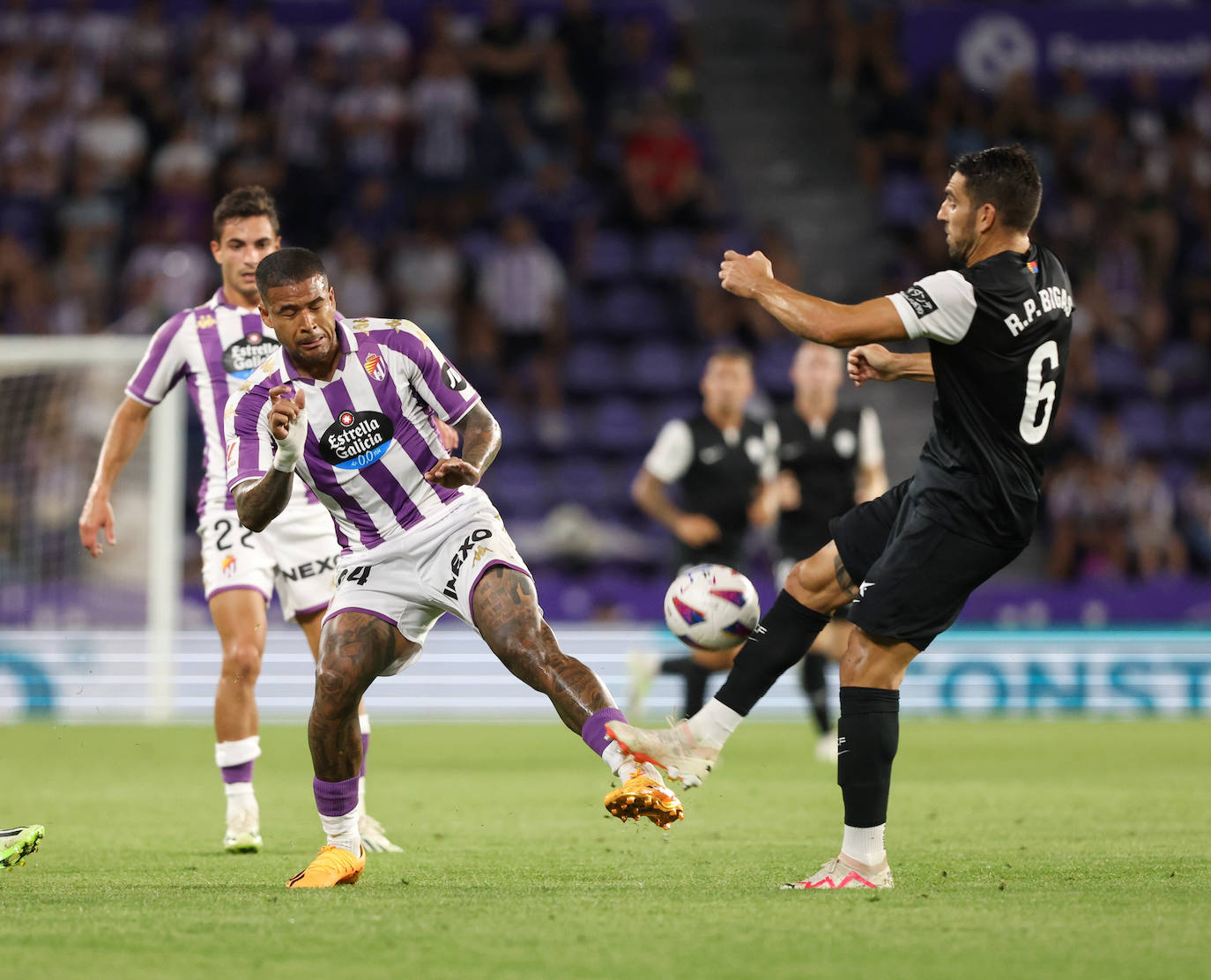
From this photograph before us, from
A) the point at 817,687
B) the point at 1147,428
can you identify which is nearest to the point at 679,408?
the point at 1147,428

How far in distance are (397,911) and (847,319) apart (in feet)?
6.99

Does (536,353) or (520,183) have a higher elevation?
(520,183)

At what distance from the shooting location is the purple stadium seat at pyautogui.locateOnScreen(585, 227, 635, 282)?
17.2m

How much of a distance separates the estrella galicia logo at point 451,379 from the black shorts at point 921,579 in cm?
151

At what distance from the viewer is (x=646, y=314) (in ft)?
55.5

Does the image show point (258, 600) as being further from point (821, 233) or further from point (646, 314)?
point (821, 233)

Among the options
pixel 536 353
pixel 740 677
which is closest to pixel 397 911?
pixel 740 677

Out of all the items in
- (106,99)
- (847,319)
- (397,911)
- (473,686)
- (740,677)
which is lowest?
(473,686)

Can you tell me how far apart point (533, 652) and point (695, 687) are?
5.22m

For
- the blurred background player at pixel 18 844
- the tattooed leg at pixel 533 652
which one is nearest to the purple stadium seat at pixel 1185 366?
the tattooed leg at pixel 533 652

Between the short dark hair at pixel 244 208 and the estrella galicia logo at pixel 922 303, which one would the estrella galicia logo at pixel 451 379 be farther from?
the short dark hair at pixel 244 208

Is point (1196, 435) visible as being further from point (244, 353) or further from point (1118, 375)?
point (244, 353)

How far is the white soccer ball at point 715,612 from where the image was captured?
233 inches

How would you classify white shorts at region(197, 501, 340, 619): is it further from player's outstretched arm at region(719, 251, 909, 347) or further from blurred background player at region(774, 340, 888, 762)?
blurred background player at region(774, 340, 888, 762)
